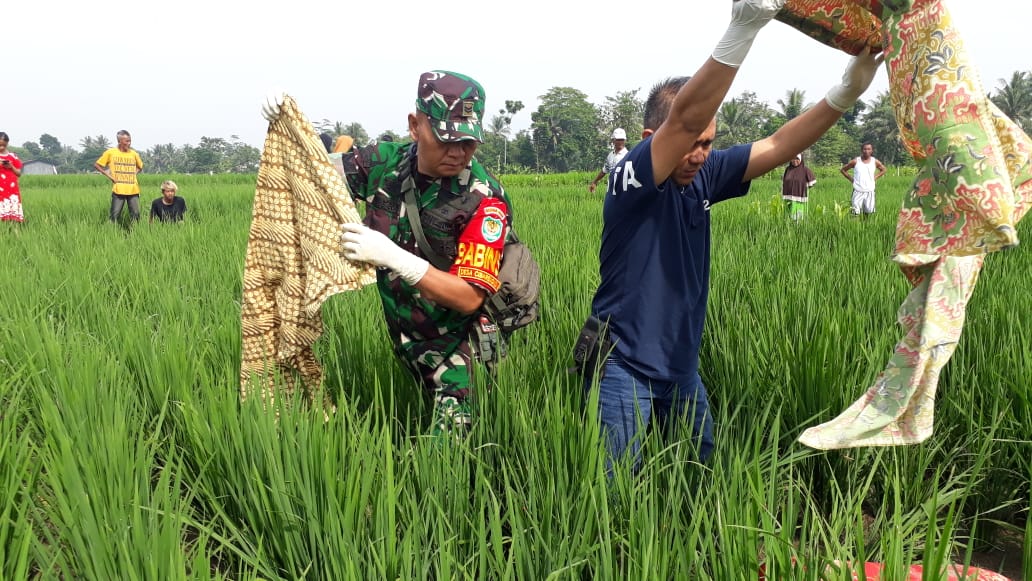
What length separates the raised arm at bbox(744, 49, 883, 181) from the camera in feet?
4.93

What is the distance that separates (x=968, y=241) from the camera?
1.11 metres

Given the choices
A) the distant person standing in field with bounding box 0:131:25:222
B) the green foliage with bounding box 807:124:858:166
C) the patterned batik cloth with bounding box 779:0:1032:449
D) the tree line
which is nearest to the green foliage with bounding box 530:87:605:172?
the tree line

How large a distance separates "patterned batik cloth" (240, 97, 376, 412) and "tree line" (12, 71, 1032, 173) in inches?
1406

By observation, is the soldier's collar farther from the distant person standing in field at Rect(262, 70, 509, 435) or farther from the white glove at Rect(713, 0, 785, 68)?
the white glove at Rect(713, 0, 785, 68)

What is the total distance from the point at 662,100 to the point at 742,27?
403 millimetres

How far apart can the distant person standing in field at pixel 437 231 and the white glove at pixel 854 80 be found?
84 cm

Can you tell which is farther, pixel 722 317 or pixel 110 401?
pixel 722 317

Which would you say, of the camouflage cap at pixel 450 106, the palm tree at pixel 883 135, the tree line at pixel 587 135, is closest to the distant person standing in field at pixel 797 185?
the camouflage cap at pixel 450 106

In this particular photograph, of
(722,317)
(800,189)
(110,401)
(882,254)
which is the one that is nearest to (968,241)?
(722,317)

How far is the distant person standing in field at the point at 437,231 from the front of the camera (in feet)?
5.52

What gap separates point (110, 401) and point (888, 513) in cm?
217

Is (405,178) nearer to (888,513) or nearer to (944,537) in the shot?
(944,537)

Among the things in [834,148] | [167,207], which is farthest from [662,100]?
[834,148]

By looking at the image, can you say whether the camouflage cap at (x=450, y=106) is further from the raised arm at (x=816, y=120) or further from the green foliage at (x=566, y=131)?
the green foliage at (x=566, y=131)
